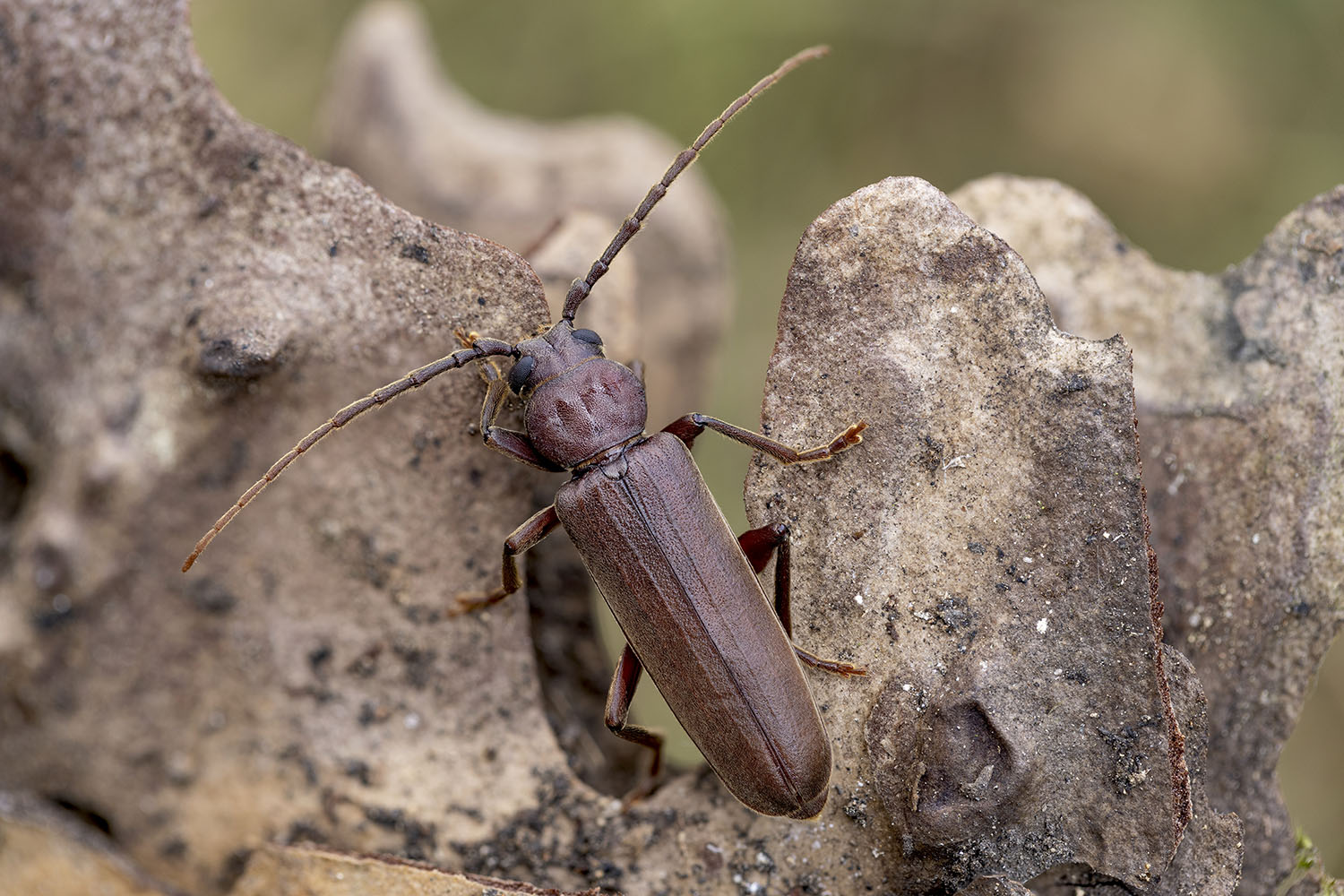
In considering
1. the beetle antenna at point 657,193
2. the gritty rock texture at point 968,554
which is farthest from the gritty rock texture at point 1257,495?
the beetle antenna at point 657,193

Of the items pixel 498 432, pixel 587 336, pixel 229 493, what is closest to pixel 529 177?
pixel 587 336

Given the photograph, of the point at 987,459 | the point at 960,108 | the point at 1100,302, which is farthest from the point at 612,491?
the point at 960,108

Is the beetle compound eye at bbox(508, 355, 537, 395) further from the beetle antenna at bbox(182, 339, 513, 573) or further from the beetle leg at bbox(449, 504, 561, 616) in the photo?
the beetle leg at bbox(449, 504, 561, 616)

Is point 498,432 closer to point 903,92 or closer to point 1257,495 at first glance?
point 1257,495

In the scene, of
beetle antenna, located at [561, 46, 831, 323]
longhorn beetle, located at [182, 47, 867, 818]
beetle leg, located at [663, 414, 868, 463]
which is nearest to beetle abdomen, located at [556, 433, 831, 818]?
longhorn beetle, located at [182, 47, 867, 818]

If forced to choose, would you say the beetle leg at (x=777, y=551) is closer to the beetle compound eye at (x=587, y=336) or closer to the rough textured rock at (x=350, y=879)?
the beetle compound eye at (x=587, y=336)

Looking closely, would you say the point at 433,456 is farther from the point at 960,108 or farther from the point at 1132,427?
the point at 960,108

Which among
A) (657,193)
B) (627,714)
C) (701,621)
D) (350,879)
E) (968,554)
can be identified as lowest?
(350,879)
